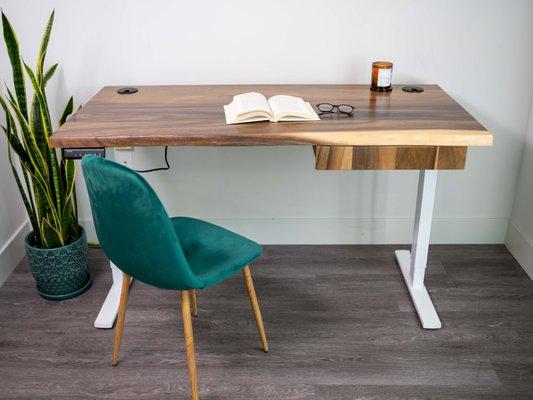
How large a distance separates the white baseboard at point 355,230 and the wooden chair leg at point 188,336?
3.36 ft

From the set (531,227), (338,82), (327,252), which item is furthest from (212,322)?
(531,227)

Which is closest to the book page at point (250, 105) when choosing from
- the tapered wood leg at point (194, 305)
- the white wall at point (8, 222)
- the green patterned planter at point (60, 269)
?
the tapered wood leg at point (194, 305)

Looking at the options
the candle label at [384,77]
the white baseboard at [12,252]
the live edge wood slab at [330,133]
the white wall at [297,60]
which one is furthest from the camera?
the white baseboard at [12,252]

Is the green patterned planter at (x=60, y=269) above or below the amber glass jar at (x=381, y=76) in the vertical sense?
below

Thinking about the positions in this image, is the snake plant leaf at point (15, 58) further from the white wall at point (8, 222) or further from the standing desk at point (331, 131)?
the white wall at point (8, 222)

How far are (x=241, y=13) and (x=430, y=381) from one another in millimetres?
1574

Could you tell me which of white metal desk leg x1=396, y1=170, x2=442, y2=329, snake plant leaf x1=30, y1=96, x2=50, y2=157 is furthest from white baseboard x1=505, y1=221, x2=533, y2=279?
snake plant leaf x1=30, y1=96, x2=50, y2=157

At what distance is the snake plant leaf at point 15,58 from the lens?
6.09 ft

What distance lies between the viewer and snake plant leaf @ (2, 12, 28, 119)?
186cm

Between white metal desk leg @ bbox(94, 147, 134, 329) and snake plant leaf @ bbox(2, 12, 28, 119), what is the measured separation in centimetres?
38

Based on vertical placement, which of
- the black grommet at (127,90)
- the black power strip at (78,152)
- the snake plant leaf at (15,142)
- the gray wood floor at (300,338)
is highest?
the black grommet at (127,90)

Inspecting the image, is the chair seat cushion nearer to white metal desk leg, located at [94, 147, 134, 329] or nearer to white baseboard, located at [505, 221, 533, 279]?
white metal desk leg, located at [94, 147, 134, 329]

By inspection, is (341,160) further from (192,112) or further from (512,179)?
(512,179)

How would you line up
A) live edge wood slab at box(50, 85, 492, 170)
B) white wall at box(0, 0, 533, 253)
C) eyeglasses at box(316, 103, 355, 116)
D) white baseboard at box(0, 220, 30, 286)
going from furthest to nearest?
1. white baseboard at box(0, 220, 30, 286)
2. white wall at box(0, 0, 533, 253)
3. eyeglasses at box(316, 103, 355, 116)
4. live edge wood slab at box(50, 85, 492, 170)
